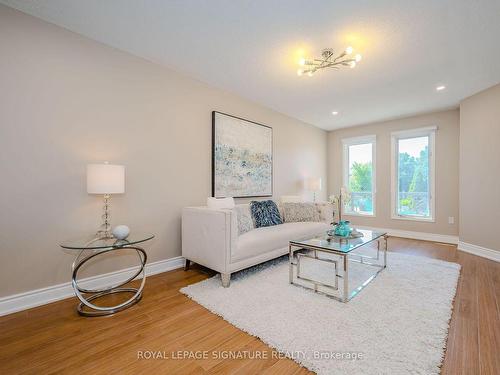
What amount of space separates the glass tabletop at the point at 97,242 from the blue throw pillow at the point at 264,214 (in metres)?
1.61

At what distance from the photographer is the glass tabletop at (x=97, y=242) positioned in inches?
71.0

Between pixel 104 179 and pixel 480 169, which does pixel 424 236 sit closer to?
pixel 480 169

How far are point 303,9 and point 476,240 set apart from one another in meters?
4.22

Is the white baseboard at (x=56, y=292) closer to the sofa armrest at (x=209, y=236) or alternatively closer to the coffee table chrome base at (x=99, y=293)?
the coffee table chrome base at (x=99, y=293)

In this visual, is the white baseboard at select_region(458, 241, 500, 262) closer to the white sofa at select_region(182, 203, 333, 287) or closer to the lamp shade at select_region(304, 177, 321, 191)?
the lamp shade at select_region(304, 177, 321, 191)

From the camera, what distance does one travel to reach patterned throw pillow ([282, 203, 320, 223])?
378 cm

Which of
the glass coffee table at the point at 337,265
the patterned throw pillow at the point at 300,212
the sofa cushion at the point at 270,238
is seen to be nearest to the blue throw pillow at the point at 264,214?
the sofa cushion at the point at 270,238

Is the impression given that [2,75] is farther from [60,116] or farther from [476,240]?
[476,240]

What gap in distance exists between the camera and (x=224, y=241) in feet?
7.63

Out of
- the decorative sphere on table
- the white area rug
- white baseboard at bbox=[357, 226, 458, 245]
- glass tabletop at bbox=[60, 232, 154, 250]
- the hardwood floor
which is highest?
the decorative sphere on table

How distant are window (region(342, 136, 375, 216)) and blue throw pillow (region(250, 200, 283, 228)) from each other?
9.19 feet

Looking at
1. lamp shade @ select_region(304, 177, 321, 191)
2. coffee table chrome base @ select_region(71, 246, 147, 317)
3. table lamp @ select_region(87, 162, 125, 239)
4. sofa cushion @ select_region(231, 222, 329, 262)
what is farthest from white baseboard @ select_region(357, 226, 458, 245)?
table lamp @ select_region(87, 162, 125, 239)

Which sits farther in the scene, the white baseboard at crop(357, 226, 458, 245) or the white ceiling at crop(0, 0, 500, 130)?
the white baseboard at crop(357, 226, 458, 245)

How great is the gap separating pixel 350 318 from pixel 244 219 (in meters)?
1.67
